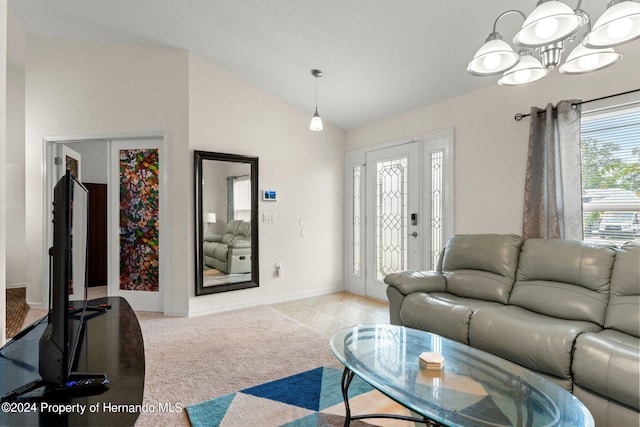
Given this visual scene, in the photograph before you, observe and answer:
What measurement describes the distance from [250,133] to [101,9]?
1850 millimetres

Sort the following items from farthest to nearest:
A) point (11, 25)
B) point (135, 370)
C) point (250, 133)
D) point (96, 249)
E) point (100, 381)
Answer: point (96, 249), point (250, 133), point (11, 25), point (135, 370), point (100, 381)

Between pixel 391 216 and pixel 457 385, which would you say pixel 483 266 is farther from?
pixel 391 216

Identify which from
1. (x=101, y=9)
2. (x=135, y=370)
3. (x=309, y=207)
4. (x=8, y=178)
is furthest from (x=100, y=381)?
(x=8, y=178)

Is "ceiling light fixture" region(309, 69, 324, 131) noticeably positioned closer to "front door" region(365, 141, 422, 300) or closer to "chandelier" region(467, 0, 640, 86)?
"front door" region(365, 141, 422, 300)

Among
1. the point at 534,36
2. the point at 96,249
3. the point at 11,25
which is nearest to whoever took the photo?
the point at 534,36

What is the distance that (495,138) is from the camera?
3346 millimetres

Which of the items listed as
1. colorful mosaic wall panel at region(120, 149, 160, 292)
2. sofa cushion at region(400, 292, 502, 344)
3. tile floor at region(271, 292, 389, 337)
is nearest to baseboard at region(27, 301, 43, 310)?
colorful mosaic wall panel at region(120, 149, 160, 292)

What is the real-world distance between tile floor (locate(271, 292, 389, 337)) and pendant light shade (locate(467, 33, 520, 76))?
258cm

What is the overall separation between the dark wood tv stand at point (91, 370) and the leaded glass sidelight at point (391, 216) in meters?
3.34

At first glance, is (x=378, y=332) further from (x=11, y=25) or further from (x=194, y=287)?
(x=11, y=25)

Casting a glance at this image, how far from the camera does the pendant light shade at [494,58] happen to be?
5.43 feet

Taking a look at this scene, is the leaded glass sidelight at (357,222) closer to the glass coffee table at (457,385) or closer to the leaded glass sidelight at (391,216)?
the leaded glass sidelight at (391,216)

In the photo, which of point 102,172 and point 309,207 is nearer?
point 309,207

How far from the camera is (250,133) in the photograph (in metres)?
4.29
